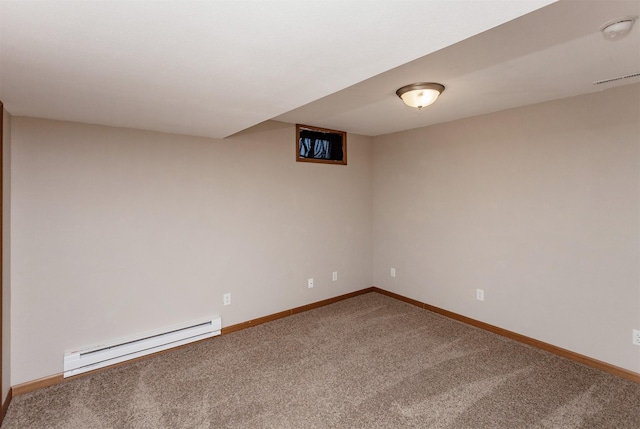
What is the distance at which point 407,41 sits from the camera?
1.32 meters

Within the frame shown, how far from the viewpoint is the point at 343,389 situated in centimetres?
242

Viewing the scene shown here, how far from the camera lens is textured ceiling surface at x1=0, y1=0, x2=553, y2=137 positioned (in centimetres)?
109

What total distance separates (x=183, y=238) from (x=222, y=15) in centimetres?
242

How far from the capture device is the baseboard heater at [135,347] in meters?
2.59

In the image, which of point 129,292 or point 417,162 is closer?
point 129,292

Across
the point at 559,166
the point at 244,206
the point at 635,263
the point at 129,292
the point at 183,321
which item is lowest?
the point at 183,321

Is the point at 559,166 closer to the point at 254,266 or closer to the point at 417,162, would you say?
the point at 417,162

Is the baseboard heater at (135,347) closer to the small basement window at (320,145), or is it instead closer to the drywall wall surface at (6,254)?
the drywall wall surface at (6,254)

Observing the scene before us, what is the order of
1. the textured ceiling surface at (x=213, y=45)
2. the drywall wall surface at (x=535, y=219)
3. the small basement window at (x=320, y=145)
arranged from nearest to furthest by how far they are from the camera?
the textured ceiling surface at (x=213, y=45) < the drywall wall surface at (x=535, y=219) < the small basement window at (x=320, y=145)

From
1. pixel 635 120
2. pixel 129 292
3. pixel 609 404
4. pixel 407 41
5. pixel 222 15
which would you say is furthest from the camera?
pixel 129 292

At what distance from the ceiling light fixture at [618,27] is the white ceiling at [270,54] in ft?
0.20

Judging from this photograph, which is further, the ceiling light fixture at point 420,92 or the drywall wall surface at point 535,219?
the drywall wall surface at point 535,219

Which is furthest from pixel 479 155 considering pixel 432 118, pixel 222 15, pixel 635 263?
pixel 222 15

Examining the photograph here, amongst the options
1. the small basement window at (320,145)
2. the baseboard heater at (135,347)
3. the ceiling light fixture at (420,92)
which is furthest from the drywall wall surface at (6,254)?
A: the ceiling light fixture at (420,92)
